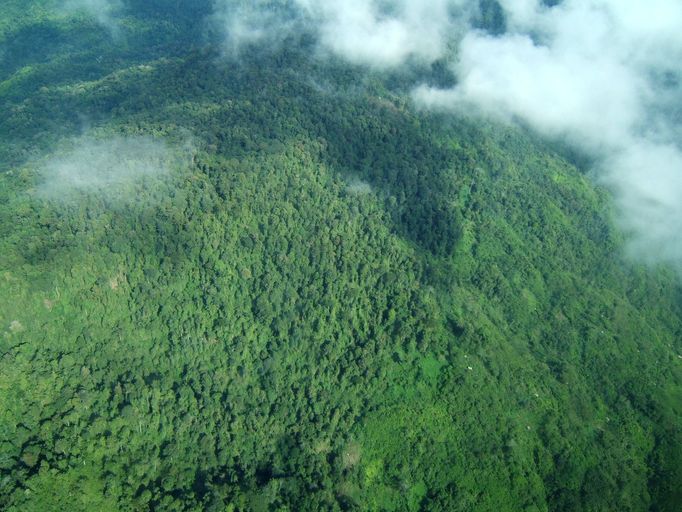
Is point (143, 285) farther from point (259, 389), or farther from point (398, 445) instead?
point (398, 445)

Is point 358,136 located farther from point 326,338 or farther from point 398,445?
point 398,445

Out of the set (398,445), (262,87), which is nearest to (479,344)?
(398,445)

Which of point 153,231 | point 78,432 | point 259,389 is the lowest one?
point 259,389

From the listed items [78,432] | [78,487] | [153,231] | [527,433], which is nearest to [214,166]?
[153,231]

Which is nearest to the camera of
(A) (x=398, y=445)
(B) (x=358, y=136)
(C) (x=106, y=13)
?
(A) (x=398, y=445)

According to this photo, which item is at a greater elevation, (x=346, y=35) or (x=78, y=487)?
(x=346, y=35)

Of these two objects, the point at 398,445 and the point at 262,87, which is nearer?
the point at 398,445

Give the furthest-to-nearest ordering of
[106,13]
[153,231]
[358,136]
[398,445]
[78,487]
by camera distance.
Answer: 1. [106,13]
2. [358,136]
3. [153,231]
4. [398,445]
5. [78,487]
